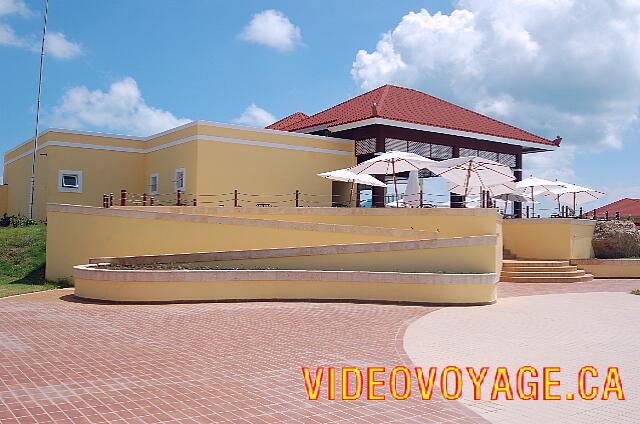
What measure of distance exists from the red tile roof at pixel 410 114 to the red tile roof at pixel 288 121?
210mm

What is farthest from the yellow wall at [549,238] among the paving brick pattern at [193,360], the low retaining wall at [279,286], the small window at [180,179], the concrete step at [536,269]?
the small window at [180,179]

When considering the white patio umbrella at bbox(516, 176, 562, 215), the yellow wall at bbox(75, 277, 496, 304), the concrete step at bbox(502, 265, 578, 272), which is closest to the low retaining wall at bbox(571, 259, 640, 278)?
the concrete step at bbox(502, 265, 578, 272)

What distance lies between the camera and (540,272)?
68.4 ft

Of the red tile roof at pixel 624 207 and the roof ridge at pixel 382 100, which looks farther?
the red tile roof at pixel 624 207

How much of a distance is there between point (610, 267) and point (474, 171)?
27.4ft

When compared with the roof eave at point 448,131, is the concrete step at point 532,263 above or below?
below

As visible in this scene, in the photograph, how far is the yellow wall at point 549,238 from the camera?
74.5ft

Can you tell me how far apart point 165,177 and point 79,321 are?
15302 millimetres

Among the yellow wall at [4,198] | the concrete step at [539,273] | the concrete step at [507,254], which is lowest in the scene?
the concrete step at [539,273]

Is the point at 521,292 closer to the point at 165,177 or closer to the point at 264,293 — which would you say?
the point at 264,293

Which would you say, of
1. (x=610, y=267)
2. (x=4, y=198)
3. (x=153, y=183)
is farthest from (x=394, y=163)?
(x=4, y=198)

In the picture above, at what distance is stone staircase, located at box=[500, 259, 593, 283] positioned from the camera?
2039cm

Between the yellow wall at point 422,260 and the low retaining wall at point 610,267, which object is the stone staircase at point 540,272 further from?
the yellow wall at point 422,260

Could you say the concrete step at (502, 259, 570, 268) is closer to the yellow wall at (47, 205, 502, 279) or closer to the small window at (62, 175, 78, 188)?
the yellow wall at (47, 205, 502, 279)
